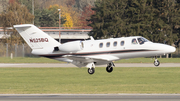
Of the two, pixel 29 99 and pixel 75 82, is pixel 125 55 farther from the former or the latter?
pixel 29 99

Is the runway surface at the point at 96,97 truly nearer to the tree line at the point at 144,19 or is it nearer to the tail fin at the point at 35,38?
the tail fin at the point at 35,38

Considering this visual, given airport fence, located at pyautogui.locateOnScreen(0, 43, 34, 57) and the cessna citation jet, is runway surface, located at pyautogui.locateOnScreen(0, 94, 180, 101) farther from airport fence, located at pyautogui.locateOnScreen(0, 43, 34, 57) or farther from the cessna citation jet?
airport fence, located at pyautogui.locateOnScreen(0, 43, 34, 57)

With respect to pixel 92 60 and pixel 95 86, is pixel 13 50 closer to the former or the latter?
pixel 92 60

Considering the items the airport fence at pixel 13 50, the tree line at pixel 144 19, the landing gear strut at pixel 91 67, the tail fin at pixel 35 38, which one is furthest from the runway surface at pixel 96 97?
the airport fence at pixel 13 50

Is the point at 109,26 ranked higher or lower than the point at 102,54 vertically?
higher

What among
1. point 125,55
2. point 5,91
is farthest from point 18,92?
point 125,55

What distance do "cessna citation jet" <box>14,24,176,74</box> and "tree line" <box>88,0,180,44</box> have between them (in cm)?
2969

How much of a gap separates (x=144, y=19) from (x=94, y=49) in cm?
3172

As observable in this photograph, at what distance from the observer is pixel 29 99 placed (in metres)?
17.1

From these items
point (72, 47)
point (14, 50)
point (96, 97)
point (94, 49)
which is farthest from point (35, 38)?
point (14, 50)

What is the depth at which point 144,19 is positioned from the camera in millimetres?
59125

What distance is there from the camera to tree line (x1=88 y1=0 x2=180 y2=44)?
58366mm

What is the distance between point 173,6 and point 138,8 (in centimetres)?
605

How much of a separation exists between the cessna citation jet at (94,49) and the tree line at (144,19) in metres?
29.7
